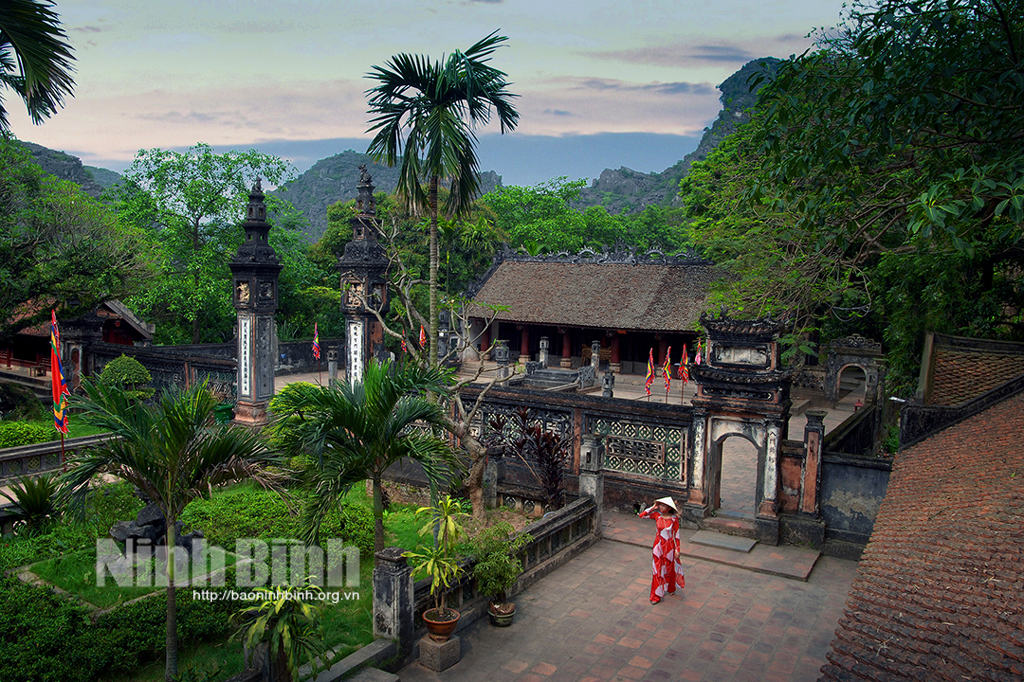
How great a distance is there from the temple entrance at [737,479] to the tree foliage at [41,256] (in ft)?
60.1

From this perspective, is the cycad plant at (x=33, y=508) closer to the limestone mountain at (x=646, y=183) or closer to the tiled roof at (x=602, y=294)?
the tiled roof at (x=602, y=294)

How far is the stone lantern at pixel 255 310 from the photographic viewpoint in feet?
64.2

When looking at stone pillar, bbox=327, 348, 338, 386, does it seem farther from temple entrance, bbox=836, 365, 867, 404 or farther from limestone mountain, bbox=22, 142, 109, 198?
limestone mountain, bbox=22, 142, 109, 198

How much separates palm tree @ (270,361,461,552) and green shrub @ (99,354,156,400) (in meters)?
16.2

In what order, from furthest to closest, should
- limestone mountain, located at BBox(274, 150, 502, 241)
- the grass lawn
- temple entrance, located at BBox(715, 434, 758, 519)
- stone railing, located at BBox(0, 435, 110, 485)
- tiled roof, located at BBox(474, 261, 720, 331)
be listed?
1. limestone mountain, located at BBox(274, 150, 502, 241)
2. tiled roof, located at BBox(474, 261, 720, 331)
3. stone railing, located at BBox(0, 435, 110, 485)
4. temple entrance, located at BBox(715, 434, 758, 519)
5. the grass lawn

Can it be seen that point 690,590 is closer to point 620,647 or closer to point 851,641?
point 620,647

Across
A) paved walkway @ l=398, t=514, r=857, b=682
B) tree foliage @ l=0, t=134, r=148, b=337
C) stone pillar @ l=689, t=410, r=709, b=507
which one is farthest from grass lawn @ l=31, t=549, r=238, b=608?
tree foliage @ l=0, t=134, r=148, b=337

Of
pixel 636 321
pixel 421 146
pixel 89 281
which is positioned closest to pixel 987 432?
pixel 421 146

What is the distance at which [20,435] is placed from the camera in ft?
53.0

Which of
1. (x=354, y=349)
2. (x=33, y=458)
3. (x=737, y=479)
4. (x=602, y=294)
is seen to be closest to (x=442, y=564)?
(x=737, y=479)

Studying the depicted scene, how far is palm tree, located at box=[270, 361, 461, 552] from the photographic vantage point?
8289 mm

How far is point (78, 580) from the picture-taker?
9438mm

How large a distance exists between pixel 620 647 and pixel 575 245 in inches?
1805

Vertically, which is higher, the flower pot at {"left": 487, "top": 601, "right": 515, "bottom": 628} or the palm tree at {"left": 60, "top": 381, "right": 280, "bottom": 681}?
the palm tree at {"left": 60, "top": 381, "right": 280, "bottom": 681}
